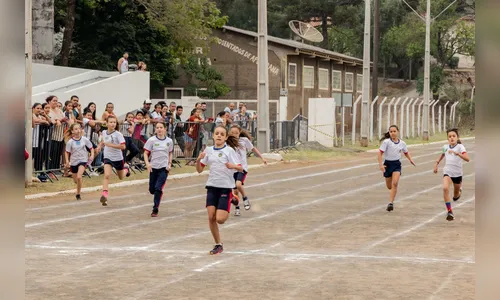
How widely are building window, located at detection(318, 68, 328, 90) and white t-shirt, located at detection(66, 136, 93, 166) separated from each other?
4376cm

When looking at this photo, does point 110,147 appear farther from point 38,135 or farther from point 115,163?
point 38,135

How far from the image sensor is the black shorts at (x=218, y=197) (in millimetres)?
12923

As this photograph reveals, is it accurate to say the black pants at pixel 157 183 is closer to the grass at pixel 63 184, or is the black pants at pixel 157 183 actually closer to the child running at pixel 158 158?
the child running at pixel 158 158

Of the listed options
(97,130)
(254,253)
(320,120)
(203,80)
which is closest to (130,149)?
(97,130)

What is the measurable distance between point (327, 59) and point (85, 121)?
3992 centimetres

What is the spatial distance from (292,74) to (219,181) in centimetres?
4594

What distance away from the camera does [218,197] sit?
42.8ft

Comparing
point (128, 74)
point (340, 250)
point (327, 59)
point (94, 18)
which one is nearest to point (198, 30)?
point (94, 18)

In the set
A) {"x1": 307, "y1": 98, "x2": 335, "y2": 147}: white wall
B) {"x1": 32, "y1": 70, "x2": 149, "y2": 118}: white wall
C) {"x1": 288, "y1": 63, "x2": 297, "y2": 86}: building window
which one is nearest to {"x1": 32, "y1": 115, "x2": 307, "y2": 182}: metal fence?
{"x1": 32, "y1": 70, "x2": 149, "y2": 118}: white wall

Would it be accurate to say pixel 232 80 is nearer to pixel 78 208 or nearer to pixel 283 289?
pixel 78 208

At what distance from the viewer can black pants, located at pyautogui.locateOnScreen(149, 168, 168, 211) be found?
18.1m

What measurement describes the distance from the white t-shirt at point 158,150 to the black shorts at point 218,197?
5.46 meters

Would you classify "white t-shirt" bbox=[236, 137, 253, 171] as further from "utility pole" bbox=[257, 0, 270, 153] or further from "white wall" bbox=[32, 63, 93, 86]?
"white wall" bbox=[32, 63, 93, 86]

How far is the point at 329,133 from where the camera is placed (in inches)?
1941
